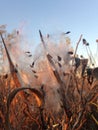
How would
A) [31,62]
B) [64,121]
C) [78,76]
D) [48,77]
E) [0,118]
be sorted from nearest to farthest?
1. [64,121]
2. [48,77]
3. [0,118]
4. [31,62]
5. [78,76]

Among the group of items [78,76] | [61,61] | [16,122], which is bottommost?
[16,122]

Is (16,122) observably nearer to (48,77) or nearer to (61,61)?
(48,77)

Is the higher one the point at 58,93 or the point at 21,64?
the point at 21,64

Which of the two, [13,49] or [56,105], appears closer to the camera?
[56,105]

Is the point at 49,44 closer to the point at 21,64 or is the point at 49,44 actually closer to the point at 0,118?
the point at 21,64

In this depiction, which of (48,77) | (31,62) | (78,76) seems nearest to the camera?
(48,77)

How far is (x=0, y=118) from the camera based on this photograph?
69.9 inches

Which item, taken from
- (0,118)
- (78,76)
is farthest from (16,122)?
(78,76)

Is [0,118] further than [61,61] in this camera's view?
No

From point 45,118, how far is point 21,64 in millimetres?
388

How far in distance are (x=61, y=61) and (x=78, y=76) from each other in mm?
438

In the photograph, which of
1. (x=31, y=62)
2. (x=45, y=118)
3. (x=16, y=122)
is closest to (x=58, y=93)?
(x=45, y=118)

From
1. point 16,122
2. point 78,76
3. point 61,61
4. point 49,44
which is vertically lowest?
point 16,122

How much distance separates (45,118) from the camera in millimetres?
1722
